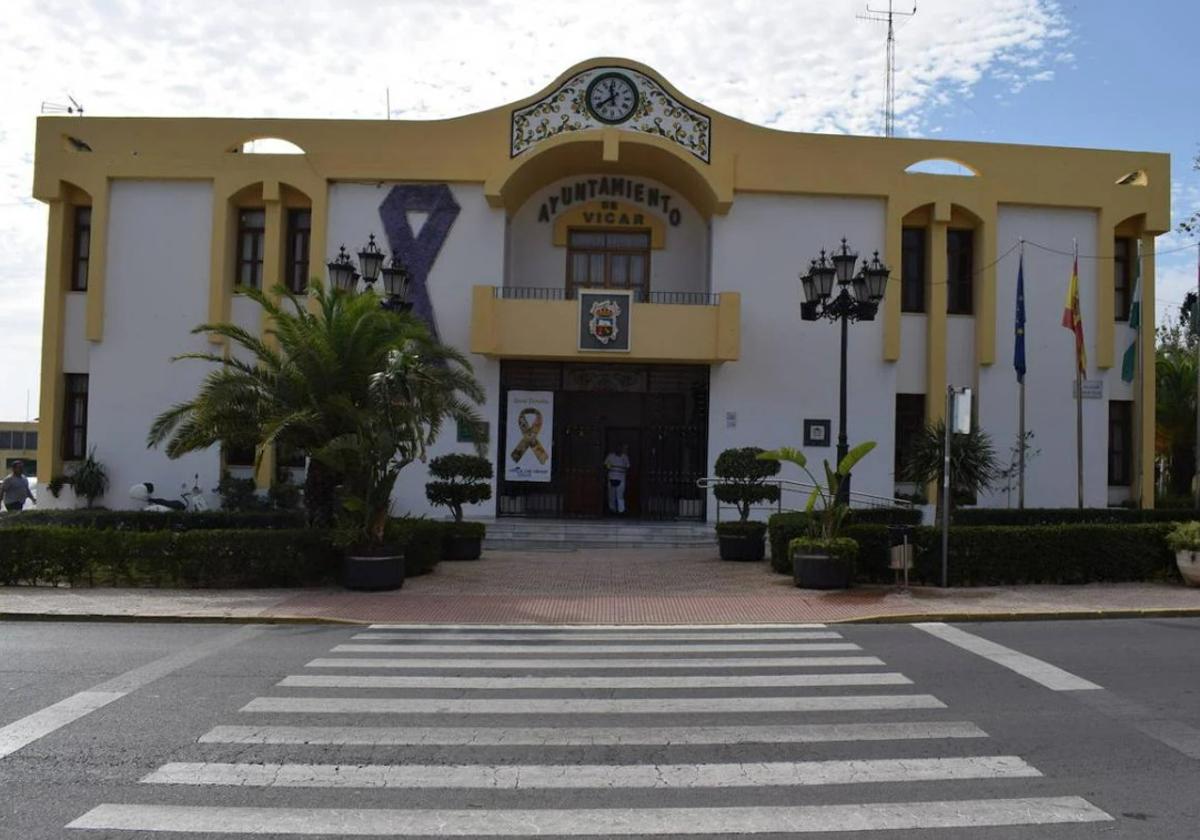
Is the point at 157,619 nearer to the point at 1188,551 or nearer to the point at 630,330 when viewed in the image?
the point at 630,330

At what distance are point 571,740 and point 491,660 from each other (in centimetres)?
286

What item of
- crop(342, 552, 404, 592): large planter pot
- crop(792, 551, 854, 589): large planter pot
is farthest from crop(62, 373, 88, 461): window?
crop(792, 551, 854, 589): large planter pot

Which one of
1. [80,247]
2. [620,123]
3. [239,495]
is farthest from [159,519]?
[620,123]

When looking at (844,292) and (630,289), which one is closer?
(844,292)

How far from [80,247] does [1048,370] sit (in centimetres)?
2388

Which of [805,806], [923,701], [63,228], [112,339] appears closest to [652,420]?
[112,339]

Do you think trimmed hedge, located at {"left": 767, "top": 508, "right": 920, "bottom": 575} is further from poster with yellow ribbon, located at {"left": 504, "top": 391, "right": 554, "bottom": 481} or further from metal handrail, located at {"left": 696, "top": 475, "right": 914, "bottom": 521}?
poster with yellow ribbon, located at {"left": 504, "top": 391, "right": 554, "bottom": 481}

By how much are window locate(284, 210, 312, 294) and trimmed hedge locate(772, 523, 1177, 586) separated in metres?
15.5

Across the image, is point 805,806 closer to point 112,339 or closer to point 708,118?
point 708,118

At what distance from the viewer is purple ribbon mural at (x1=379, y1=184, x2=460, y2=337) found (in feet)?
75.7

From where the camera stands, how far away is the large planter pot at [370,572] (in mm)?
13594

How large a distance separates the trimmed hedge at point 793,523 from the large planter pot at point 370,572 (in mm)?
6002

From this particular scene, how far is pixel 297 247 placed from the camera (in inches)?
948

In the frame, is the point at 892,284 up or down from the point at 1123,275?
down
